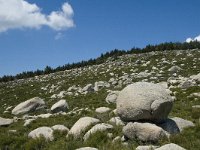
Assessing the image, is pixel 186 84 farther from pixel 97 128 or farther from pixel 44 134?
pixel 97 128

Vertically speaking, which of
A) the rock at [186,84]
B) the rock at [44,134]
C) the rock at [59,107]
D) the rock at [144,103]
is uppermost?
the rock at [144,103]

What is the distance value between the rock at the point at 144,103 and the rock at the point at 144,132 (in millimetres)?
625

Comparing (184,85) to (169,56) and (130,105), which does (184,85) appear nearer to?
(130,105)

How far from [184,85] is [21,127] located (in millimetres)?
14299

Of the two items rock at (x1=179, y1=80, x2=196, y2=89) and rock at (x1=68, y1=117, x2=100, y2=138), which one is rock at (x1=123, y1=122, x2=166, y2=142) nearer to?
rock at (x1=68, y1=117, x2=100, y2=138)

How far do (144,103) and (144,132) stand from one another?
1398 millimetres

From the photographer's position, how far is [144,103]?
1628cm

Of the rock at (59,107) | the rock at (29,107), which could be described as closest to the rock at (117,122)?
the rock at (59,107)

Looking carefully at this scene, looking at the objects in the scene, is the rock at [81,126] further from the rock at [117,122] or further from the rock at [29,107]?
the rock at [29,107]

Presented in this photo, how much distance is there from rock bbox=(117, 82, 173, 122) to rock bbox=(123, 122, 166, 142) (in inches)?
24.6

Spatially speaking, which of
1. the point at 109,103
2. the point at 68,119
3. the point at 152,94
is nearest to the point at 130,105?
the point at 152,94

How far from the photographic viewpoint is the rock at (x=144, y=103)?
16.2 meters

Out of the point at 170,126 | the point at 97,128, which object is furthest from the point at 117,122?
the point at 170,126

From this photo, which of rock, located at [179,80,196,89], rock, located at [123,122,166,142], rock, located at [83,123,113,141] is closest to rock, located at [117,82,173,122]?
rock, located at [123,122,166,142]
